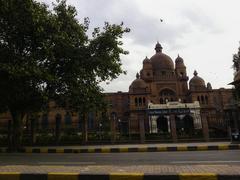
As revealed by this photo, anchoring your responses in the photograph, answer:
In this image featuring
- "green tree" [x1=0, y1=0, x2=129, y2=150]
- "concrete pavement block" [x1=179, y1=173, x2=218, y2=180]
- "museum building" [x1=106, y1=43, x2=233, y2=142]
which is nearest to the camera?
"concrete pavement block" [x1=179, y1=173, x2=218, y2=180]

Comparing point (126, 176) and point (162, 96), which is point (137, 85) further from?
point (126, 176)

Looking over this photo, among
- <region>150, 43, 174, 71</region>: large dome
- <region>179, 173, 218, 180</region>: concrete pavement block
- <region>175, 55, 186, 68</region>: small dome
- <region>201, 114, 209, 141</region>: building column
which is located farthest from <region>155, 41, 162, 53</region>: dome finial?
<region>179, 173, 218, 180</region>: concrete pavement block

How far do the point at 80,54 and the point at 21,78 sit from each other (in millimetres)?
3749

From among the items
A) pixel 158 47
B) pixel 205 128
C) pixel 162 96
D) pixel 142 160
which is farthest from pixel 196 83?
pixel 142 160

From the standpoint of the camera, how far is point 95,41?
17.0 m

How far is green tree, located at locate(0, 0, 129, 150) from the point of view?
1429 centimetres

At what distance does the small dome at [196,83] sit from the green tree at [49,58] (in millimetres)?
35423

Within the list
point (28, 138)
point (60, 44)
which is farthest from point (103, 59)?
point (28, 138)

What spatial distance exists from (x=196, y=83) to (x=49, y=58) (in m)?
40.3

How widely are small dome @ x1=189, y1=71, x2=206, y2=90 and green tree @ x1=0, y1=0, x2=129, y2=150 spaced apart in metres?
35.4

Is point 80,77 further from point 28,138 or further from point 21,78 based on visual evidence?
point 28,138

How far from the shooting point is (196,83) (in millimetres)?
51250

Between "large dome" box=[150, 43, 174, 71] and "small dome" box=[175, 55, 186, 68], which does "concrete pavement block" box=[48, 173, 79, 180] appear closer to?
"large dome" box=[150, 43, 174, 71]

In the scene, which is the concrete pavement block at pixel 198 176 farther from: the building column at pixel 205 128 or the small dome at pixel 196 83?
the small dome at pixel 196 83
